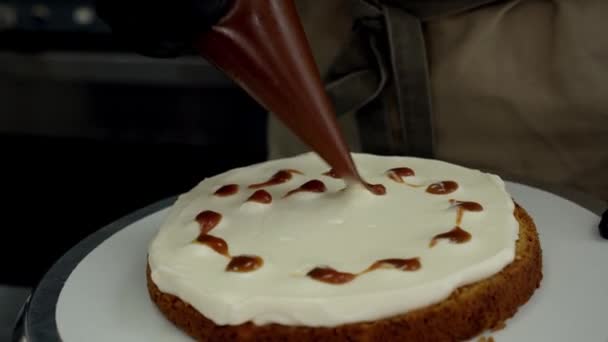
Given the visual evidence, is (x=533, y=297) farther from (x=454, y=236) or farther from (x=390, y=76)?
(x=390, y=76)

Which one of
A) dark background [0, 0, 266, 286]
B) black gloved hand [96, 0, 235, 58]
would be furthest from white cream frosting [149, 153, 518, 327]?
dark background [0, 0, 266, 286]

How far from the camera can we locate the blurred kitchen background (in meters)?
2.48

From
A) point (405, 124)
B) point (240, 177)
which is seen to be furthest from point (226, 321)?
point (405, 124)

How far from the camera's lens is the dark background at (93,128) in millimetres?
2477

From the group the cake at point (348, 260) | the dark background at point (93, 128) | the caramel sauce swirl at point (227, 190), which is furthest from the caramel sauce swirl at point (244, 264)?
the dark background at point (93, 128)

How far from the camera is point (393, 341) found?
0.92 metres

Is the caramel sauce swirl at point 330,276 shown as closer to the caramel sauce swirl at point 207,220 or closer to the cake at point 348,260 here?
the cake at point 348,260

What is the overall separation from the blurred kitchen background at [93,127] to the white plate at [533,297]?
1288 mm

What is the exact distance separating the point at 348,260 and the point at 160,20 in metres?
0.34

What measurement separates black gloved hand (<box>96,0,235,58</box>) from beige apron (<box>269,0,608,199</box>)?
0.51 m

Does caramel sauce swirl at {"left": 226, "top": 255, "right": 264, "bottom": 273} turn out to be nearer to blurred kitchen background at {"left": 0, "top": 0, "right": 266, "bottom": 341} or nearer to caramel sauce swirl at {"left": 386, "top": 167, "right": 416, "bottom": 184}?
caramel sauce swirl at {"left": 386, "top": 167, "right": 416, "bottom": 184}

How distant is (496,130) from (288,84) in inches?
20.8

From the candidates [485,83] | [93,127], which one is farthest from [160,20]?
[93,127]

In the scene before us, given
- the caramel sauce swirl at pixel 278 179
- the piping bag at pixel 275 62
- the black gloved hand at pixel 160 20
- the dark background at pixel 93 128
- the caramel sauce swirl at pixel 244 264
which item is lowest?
the dark background at pixel 93 128
